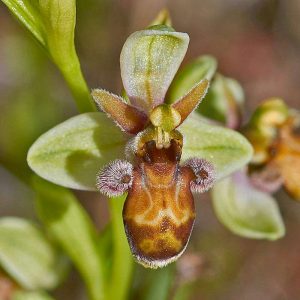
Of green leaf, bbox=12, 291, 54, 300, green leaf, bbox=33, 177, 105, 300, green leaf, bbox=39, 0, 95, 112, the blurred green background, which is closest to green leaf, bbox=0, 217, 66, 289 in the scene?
green leaf, bbox=12, 291, 54, 300

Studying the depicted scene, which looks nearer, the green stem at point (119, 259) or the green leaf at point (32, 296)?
the green stem at point (119, 259)

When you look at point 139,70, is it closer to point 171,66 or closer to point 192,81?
point 171,66

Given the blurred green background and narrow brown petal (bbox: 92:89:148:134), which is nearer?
narrow brown petal (bbox: 92:89:148:134)

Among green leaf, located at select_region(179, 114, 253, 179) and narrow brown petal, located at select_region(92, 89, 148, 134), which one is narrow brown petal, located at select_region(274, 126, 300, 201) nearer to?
green leaf, located at select_region(179, 114, 253, 179)

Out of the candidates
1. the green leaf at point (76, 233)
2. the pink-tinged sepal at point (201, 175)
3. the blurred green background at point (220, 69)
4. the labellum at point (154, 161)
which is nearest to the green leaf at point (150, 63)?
the labellum at point (154, 161)

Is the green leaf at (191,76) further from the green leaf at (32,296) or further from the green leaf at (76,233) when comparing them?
the green leaf at (32,296)

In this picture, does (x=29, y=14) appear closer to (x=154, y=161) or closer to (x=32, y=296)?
(x=154, y=161)

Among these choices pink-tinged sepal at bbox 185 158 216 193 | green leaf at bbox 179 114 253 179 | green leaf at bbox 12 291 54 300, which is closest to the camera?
pink-tinged sepal at bbox 185 158 216 193

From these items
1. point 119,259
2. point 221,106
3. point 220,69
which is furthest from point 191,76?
point 220,69
